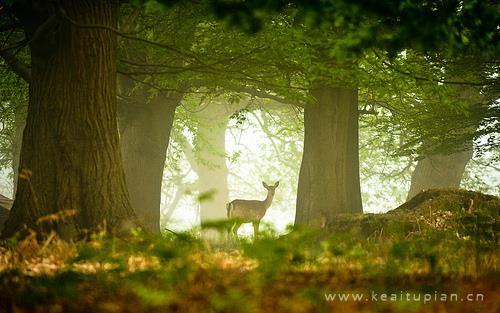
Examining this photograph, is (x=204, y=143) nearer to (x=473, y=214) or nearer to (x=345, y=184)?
(x=345, y=184)

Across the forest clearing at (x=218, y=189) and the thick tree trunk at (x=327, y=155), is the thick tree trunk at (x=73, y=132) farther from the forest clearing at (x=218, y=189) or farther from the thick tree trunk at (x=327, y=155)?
the thick tree trunk at (x=327, y=155)

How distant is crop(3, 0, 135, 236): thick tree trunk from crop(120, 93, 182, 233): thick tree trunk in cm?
657

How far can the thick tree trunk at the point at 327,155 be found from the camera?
12.0 meters

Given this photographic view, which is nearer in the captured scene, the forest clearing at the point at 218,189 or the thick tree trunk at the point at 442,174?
the forest clearing at the point at 218,189

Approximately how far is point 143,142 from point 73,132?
704cm

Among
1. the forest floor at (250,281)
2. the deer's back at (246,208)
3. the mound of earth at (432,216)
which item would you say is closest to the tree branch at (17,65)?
the forest floor at (250,281)

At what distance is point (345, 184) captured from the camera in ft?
40.3

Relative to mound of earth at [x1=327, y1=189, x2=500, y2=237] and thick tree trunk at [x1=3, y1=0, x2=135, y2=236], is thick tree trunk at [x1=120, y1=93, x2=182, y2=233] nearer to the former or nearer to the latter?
mound of earth at [x1=327, y1=189, x2=500, y2=237]

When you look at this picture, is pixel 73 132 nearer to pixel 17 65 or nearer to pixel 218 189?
pixel 218 189

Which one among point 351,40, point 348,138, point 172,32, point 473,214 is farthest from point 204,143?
point 351,40

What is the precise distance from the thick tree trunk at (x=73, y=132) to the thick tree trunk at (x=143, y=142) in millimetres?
6568

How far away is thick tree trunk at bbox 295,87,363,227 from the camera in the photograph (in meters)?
12.0

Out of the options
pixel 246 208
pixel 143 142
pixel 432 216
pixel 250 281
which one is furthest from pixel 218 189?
pixel 246 208

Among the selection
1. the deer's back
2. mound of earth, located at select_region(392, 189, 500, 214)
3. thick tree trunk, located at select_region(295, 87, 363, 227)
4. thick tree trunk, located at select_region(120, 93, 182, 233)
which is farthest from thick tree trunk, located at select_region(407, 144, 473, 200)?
mound of earth, located at select_region(392, 189, 500, 214)
